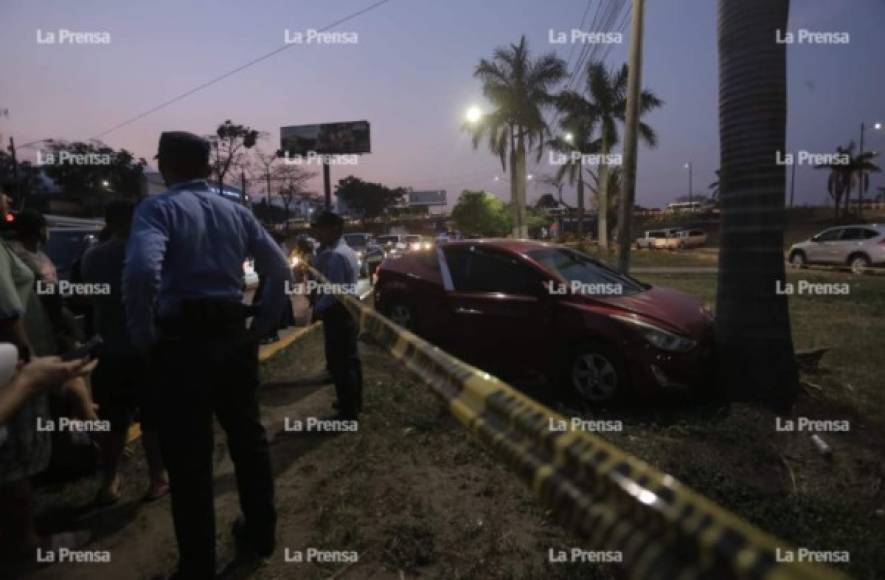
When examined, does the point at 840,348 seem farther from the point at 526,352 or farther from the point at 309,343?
the point at 309,343

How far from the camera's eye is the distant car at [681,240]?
128 ft

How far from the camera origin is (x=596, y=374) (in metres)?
4.73

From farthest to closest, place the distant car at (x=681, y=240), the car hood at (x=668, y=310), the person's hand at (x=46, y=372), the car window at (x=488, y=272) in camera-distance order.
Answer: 1. the distant car at (x=681, y=240)
2. the car window at (x=488, y=272)
3. the car hood at (x=668, y=310)
4. the person's hand at (x=46, y=372)

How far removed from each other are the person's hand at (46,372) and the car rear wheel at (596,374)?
391 centimetres

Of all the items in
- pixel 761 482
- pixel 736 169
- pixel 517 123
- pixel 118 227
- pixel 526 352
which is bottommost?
pixel 761 482

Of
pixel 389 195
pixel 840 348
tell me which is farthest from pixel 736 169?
pixel 389 195

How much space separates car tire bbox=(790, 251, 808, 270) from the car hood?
57.2 ft

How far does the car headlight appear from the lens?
4.43 metres

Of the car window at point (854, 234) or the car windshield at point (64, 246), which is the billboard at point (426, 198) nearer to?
the car window at point (854, 234)

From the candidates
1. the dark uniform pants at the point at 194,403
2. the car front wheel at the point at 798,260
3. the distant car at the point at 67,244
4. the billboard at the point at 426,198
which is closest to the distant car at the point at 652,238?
the car front wheel at the point at 798,260

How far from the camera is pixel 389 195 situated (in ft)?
297

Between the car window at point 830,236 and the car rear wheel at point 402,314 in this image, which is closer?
the car rear wheel at point 402,314

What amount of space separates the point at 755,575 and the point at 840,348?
730 cm

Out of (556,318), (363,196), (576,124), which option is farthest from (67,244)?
(363,196)
